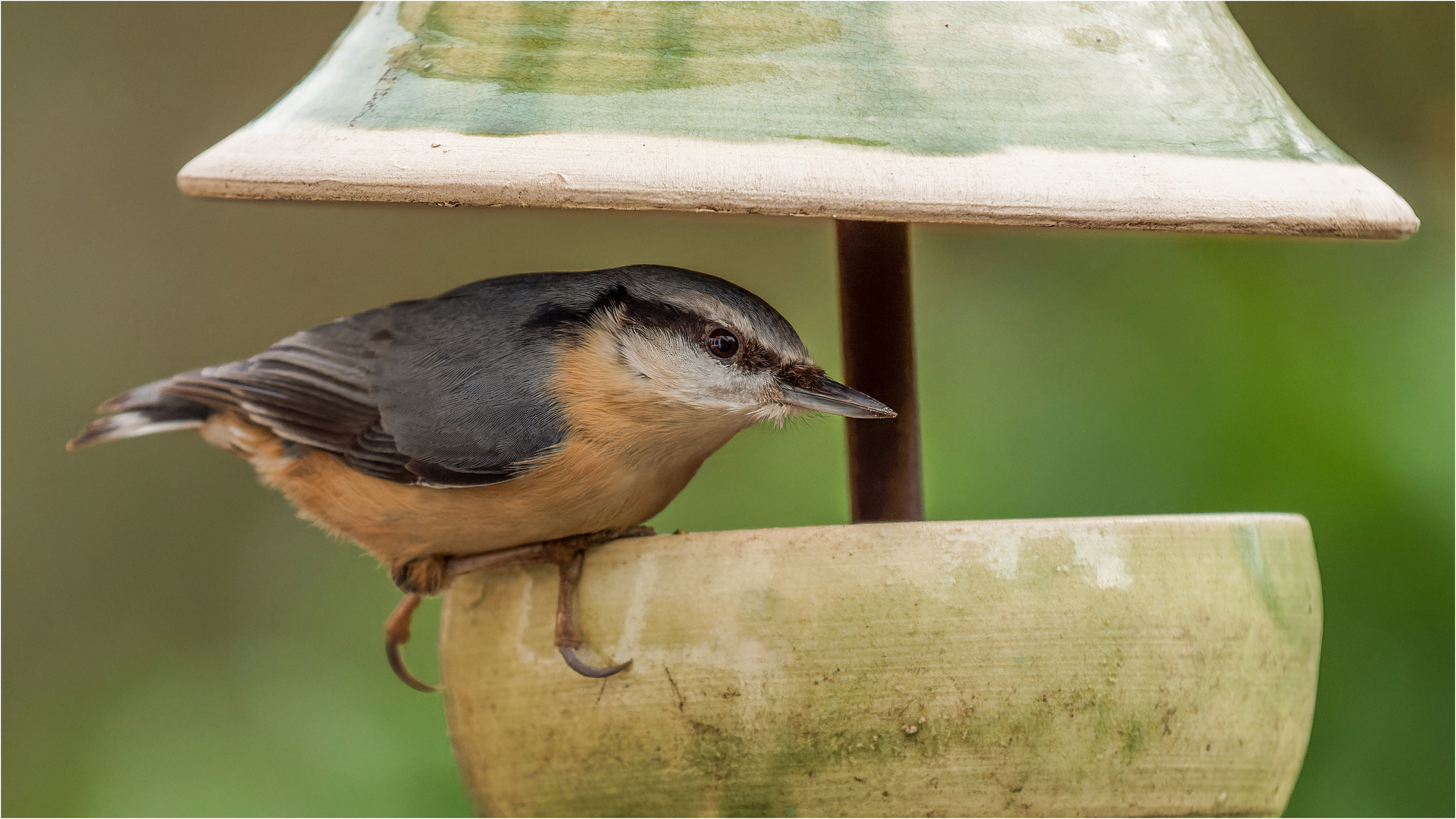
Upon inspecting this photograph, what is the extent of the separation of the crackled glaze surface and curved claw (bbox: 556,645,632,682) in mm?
14

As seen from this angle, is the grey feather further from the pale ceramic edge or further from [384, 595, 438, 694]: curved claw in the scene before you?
the pale ceramic edge

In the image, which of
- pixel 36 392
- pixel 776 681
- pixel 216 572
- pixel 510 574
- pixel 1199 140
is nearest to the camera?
pixel 1199 140

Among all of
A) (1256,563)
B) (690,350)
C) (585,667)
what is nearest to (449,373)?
(690,350)

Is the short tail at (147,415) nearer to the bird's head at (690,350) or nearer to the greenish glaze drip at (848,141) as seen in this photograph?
the bird's head at (690,350)

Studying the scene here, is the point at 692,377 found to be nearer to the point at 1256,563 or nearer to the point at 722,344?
the point at 722,344

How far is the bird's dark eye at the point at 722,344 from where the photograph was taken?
67.4 inches

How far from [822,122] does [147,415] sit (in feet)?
4.69

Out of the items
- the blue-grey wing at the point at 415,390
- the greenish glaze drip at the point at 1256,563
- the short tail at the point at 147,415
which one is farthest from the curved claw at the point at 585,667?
the short tail at the point at 147,415

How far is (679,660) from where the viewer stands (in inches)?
55.7

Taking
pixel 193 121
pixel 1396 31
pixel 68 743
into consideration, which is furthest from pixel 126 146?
pixel 1396 31

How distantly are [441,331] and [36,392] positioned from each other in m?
2.79

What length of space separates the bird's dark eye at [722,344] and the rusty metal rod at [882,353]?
0.14 metres

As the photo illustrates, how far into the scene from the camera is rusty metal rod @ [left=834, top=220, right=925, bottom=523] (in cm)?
171

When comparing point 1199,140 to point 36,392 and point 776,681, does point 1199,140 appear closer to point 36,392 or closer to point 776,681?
point 776,681
